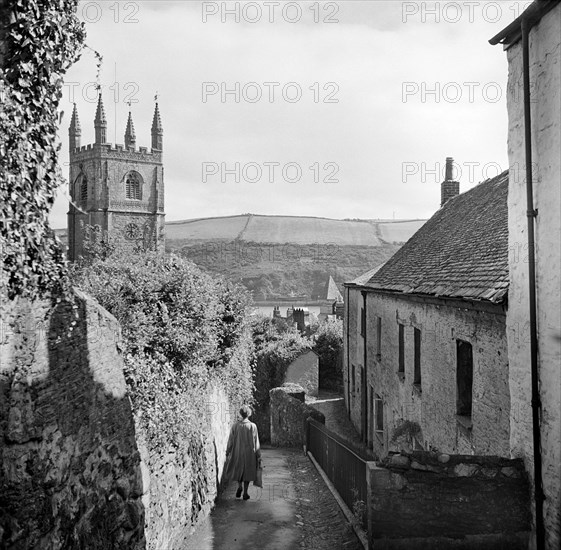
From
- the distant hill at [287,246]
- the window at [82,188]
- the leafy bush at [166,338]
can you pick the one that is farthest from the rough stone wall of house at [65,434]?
the window at [82,188]

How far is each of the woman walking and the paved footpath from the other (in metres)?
0.42

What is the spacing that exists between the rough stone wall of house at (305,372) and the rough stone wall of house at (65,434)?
1748 centimetres

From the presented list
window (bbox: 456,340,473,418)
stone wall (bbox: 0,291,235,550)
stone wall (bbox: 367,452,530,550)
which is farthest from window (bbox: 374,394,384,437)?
stone wall (bbox: 367,452,530,550)

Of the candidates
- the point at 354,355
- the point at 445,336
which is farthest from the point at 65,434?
the point at 354,355

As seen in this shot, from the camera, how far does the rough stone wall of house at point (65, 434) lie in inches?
201

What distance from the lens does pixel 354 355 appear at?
22.5m

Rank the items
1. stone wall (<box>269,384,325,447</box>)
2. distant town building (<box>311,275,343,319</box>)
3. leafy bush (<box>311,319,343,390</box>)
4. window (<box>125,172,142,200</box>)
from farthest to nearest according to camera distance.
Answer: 1. distant town building (<box>311,275,343,319</box>)
2. window (<box>125,172,142,200</box>)
3. leafy bush (<box>311,319,343,390</box>)
4. stone wall (<box>269,384,325,447</box>)

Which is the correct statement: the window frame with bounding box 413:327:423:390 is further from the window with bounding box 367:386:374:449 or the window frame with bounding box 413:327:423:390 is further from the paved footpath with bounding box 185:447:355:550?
the window with bounding box 367:386:374:449

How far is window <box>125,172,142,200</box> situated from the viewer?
70688mm

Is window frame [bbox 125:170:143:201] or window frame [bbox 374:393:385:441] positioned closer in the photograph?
window frame [bbox 374:393:385:441]

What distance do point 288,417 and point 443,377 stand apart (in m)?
7.43

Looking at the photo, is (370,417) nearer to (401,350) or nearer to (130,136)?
(401,350)

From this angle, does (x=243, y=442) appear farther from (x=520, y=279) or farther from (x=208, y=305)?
(x=520, y=279)

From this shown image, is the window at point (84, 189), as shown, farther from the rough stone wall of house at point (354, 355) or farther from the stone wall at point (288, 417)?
the stone wall at point (288, 417)
